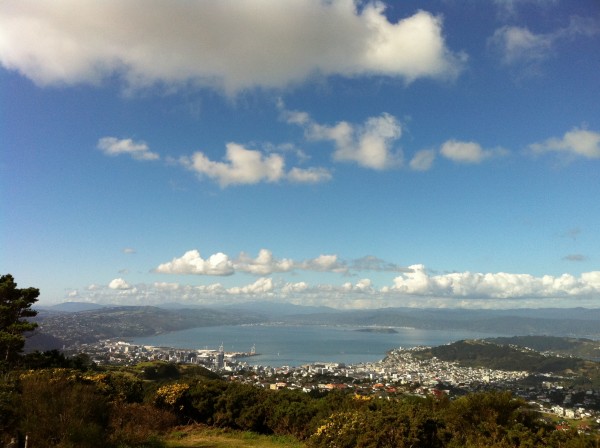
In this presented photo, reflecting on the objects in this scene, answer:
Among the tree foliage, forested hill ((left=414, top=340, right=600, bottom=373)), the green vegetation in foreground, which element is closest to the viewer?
the green vegetation in foreground

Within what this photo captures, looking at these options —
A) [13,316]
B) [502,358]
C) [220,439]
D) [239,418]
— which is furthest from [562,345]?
[13,316]

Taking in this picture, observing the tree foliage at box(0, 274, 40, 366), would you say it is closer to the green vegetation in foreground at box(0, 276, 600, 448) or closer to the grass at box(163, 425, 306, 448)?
the green vegetation in foreground at box(0, 276, 600, 448)

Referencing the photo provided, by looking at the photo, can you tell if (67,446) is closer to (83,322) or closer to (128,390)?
(128,390)

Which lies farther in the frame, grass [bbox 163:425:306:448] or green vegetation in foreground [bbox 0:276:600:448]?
grass [bbox 163:425:306:448]

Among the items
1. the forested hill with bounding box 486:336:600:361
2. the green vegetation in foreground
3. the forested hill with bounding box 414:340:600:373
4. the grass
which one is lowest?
the forested hill with bounding box 486:336:600:361

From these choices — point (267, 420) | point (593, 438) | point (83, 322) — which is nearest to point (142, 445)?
point (267, 420)

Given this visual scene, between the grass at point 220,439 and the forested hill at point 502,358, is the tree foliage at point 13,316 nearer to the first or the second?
the grass at point 220,439

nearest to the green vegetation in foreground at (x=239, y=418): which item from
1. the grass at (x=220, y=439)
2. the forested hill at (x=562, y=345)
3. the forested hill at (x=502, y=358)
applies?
the grass at (x=220, y=439)

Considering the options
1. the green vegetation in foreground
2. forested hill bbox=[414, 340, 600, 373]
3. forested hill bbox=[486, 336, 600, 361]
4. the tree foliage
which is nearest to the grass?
the green vegetation in foreground

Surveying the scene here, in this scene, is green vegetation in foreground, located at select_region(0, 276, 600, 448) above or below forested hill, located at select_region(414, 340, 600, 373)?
above
